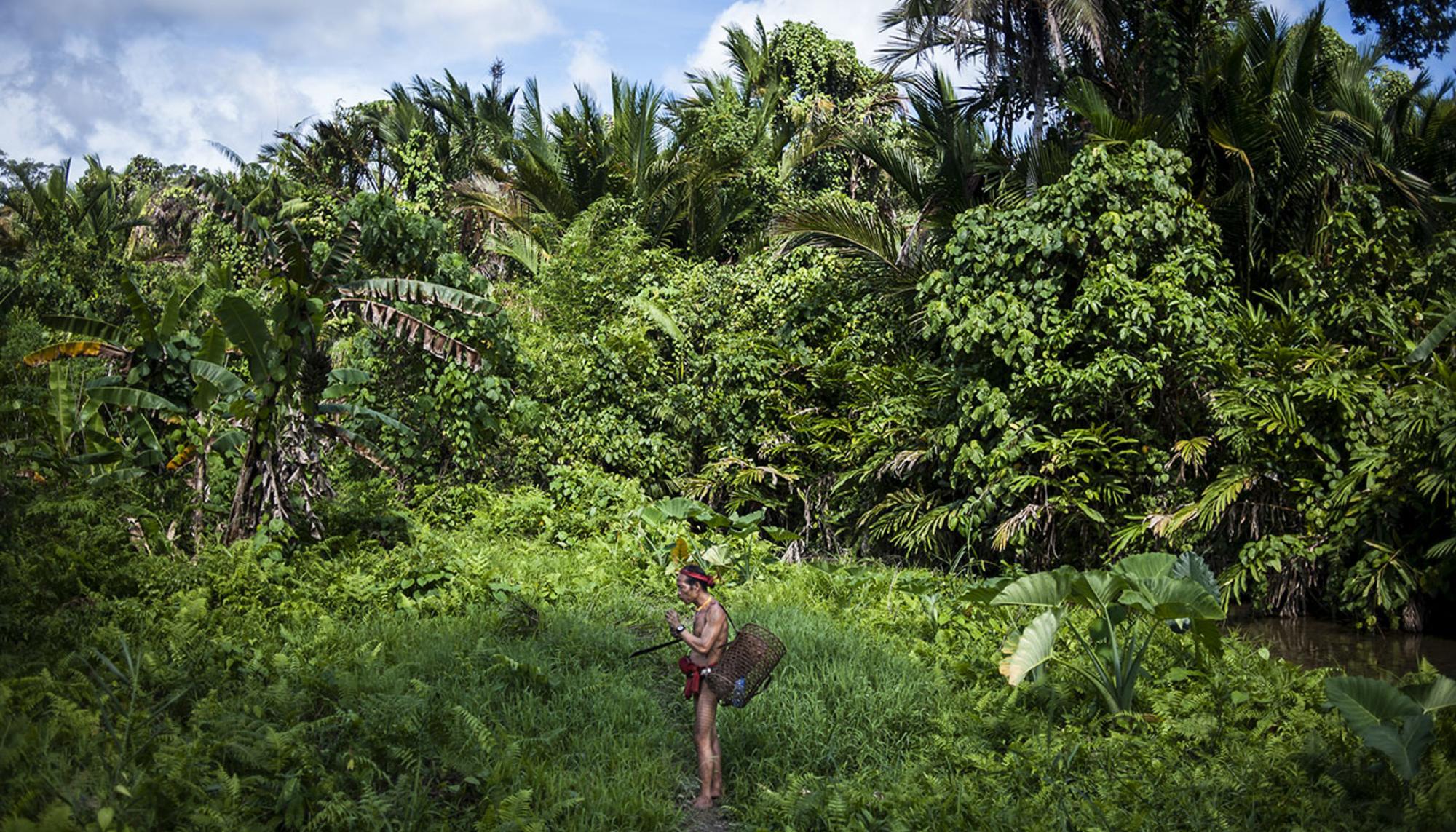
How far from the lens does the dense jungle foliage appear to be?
474 centimetres

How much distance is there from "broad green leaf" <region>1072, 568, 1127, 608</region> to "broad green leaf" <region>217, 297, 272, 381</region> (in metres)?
6.18

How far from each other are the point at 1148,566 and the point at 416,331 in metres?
6.35

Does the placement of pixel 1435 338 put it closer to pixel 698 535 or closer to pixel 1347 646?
pixel 1347 646

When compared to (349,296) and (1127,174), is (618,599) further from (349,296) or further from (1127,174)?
(1127,174)

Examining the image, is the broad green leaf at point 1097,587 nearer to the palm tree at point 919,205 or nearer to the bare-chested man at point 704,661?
the bare-chested man at point 704,661

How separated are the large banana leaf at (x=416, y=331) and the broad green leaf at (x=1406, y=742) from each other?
744 cm

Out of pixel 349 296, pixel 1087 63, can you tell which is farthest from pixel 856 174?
pixel 349 296

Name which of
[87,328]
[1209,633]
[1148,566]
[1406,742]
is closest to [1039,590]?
[1148,566]

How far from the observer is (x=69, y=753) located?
4.21m

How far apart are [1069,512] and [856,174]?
13026 mm

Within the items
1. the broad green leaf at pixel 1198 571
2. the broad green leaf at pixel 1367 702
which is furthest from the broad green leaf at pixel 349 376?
the broad green leaf at pixel 1367 702

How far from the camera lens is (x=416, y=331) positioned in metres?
8.99

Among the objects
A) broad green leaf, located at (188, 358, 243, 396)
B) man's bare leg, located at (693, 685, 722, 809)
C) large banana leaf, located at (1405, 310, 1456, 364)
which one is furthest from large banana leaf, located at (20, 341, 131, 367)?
large banana leaf, located at (1405, 310, 1456, 364)

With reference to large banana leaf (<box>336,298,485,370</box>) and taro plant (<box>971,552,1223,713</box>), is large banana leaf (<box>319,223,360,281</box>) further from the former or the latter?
taro plant (<box>971,552,1223,713</box>)
